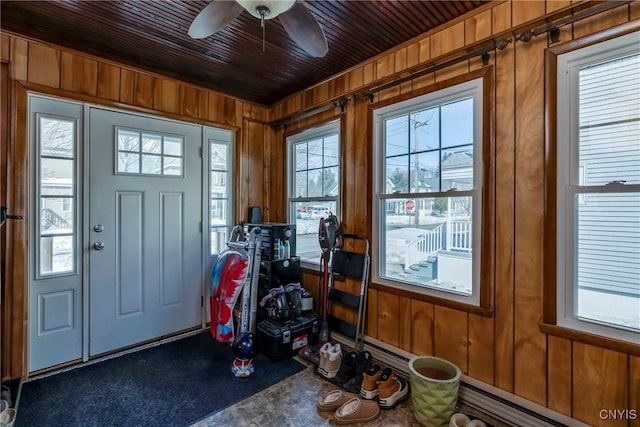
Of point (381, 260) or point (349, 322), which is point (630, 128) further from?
point (349, 322)

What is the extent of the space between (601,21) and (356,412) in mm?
2527

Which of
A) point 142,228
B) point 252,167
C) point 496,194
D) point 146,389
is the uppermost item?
point 252,167

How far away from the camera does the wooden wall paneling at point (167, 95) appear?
299cm

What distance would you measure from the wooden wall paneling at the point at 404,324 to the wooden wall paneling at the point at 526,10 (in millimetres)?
1974

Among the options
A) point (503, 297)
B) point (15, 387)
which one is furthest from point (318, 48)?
point (15, 387)

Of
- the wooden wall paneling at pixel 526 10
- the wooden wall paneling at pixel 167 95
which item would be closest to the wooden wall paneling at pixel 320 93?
the wooden wall paneling at pixel 167 95

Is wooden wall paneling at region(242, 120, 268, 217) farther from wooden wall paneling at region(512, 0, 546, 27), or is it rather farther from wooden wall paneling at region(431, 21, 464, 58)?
wooden wall paneling at region(512, 0, 546, 27)

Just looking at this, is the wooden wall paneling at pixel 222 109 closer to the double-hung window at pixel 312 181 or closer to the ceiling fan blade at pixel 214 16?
the double-hung window at pixel 312 181

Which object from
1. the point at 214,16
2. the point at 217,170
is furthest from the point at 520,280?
the point at 217,170

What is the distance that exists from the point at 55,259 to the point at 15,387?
92 centimetres

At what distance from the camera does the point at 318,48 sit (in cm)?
185

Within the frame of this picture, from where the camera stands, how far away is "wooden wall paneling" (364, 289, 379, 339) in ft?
8.71

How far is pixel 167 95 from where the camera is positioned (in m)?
3.05

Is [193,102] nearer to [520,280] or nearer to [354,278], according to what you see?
[354,278]
